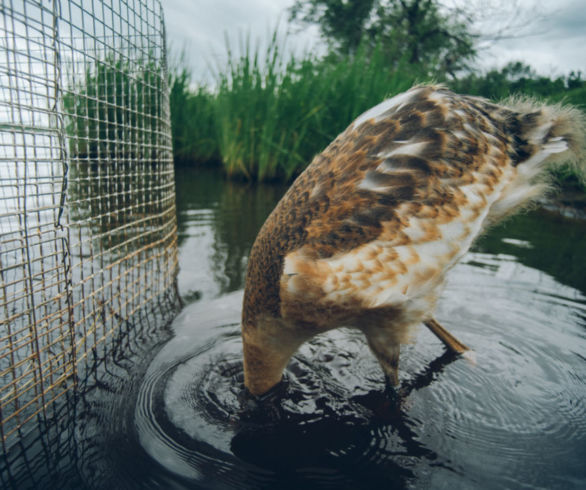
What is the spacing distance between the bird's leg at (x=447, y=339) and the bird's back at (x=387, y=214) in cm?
58

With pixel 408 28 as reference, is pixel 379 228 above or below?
below

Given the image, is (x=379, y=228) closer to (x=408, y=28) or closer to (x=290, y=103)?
(x=290, y=103)

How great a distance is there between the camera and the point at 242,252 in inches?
164

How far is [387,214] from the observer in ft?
6.43

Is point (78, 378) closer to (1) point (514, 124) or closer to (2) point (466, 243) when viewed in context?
(2) point (466, 243)

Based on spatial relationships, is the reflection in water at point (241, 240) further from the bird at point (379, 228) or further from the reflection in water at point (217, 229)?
the bird at point (379, 228)

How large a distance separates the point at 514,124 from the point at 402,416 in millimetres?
1828

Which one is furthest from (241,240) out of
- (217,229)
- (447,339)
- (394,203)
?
(394,203)

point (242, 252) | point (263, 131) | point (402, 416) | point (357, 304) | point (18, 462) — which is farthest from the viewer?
point (263, 131)

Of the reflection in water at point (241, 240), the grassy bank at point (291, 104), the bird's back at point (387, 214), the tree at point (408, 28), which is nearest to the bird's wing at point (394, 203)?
the bird's back at point (387, 214)

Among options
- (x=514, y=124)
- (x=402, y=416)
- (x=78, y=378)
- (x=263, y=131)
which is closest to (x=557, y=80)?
(x=263, y=131)

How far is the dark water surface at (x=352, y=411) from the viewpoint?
164cm

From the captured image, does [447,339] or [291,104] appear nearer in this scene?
[447,339]

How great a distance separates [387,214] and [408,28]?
67.4 ft
